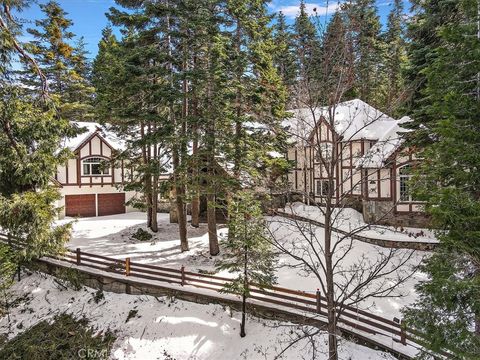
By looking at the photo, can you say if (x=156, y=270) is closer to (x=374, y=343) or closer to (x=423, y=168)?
(x=374, y=343)

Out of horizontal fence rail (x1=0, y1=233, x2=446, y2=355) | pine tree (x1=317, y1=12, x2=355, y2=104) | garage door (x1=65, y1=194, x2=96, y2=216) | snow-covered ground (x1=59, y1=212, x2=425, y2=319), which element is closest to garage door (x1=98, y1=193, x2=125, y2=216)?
garage door (x1=65, y1=194, x2=96, y2=216)

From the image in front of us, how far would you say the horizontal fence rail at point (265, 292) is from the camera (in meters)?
9.79

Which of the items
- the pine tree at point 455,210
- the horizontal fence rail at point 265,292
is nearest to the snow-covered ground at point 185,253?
the horizontal fence rail at point 265,292

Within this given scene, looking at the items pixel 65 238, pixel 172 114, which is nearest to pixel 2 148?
pixel 65 238

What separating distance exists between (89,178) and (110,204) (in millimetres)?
2955

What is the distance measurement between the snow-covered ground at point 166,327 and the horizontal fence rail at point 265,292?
27.7 inches

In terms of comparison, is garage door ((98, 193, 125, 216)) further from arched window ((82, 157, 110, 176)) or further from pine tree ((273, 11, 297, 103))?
pine tree ((273, 11, 297, 103))

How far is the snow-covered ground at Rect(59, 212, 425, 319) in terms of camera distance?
42.2 ft

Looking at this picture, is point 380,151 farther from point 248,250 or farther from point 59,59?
point 59,59

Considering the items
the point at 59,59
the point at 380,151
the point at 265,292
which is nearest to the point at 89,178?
the point at 59,59

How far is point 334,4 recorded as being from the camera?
15.9 ft

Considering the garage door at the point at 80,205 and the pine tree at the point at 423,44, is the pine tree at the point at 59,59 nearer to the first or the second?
the garage door at the point at 80,205

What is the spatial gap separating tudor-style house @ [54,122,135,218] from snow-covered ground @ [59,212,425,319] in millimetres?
3583

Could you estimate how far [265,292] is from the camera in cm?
1138
